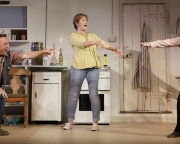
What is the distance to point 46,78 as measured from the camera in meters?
4.89

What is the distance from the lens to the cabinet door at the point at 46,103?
15.8 feet

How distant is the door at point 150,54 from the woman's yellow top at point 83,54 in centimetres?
152

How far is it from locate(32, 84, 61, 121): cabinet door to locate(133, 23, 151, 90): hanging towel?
143 cm

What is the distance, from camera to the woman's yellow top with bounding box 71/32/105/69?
13.0 ft

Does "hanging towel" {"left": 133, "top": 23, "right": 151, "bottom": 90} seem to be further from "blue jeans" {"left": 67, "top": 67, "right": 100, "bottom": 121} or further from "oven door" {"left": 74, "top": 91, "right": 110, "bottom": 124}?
"blue jeans" {"left": 67, "top": 67, "right": 100, "bottom": 121}

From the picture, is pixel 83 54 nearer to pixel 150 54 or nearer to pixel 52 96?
pixel 52 96

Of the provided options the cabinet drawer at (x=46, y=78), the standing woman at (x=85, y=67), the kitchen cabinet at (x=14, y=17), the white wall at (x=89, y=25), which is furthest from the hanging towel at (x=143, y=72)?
the kitchen cabinet at (x=14, y=17)

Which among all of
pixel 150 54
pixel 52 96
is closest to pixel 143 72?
pixel 150 54

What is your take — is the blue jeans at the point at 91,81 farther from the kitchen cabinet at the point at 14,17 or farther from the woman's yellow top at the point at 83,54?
the kitchen cabinet at the point at 14,17

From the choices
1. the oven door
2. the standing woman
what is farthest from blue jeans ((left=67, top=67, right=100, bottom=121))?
the oven door

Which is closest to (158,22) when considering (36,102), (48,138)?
(36,102)

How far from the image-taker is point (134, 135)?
3.60 meters

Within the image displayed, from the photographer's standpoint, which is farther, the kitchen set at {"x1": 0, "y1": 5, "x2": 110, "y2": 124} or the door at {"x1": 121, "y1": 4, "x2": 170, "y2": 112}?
the door at {"x1": 121, "y1": 4, "x2": 170, "y2": 112}

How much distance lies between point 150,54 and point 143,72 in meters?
0.36
